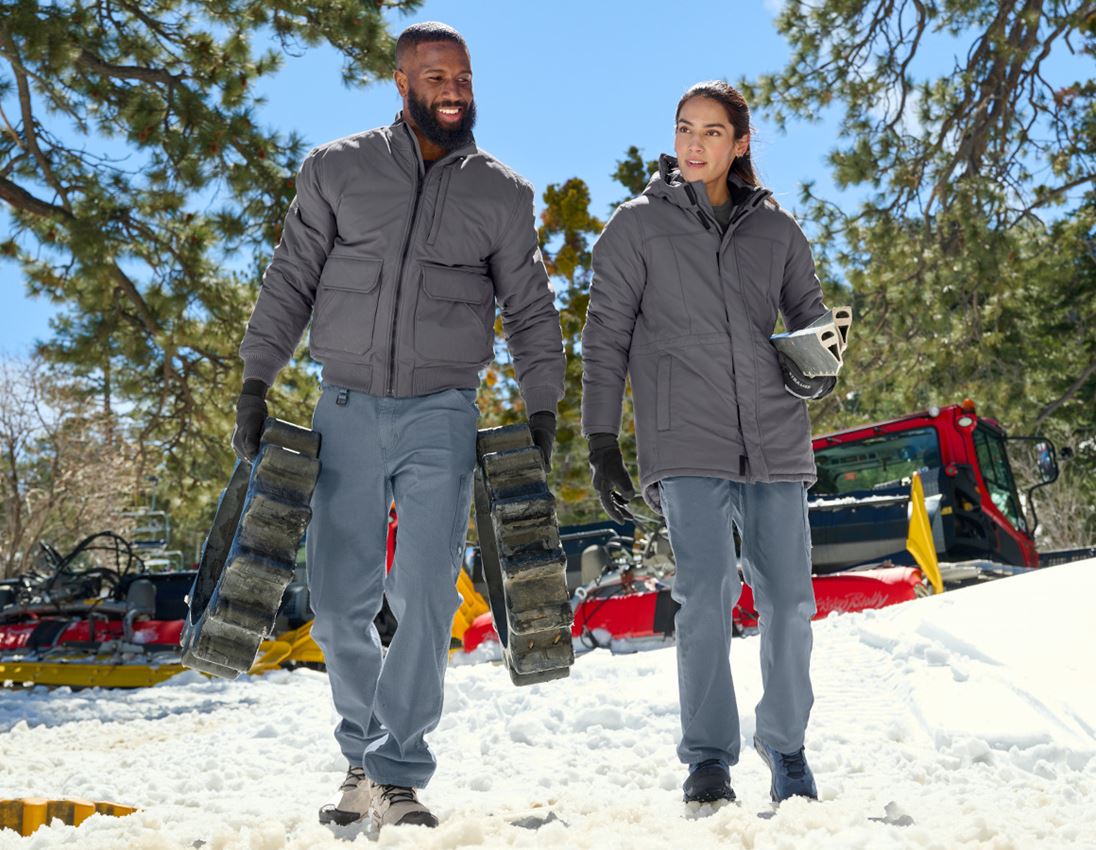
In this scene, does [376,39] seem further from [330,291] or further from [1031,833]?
[1031,833]

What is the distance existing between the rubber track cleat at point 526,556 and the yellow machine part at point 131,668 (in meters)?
6.46

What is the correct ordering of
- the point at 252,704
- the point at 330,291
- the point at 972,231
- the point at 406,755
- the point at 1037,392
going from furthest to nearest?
the point at 1037,392, the point at 972,231, the point at 252,704, the point at 330,291, the point at 406,755

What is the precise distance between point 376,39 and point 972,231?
7630mm

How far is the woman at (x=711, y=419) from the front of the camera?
3289 mm

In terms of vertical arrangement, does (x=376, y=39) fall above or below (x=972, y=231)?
above

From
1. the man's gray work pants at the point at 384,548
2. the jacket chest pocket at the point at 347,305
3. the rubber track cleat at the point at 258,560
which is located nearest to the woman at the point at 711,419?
the man's gray work pants at the point at 384,548

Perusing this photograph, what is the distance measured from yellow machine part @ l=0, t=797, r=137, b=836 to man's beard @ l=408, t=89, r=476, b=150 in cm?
219

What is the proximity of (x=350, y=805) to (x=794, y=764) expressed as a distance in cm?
125

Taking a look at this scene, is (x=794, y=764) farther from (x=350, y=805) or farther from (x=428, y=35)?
(x=428, y=35)

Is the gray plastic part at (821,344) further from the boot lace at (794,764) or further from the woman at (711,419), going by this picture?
the boot lace at (794,764)

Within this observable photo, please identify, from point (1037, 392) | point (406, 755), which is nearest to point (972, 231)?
point (1037, 392)

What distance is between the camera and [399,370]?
3.23m

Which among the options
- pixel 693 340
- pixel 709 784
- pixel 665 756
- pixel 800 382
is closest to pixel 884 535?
pixel 665 756

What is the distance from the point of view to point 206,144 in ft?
38.5
